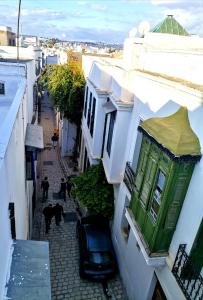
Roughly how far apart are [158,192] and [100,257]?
18.0ft

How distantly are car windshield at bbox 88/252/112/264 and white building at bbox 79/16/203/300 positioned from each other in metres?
0.64

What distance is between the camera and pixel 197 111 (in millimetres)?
6402

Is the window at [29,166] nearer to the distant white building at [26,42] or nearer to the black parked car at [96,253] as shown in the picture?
the black parked car at [96,253]

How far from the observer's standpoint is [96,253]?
11.3 meters

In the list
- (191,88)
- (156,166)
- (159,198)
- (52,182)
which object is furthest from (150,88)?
(52,182)

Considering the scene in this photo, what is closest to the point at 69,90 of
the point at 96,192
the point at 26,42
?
the point at 96,192

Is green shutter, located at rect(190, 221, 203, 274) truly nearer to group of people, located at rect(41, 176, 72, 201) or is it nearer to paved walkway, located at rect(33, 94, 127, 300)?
paved walkway, located at rect(33, 94, 127, 300)

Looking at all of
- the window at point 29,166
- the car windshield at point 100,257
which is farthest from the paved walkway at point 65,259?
the window at point 29,166

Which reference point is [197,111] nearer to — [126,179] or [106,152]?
[126,179]

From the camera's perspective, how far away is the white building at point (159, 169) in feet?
21.0

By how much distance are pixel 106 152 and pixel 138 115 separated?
3.71 m

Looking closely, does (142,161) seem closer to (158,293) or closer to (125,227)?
(158,293)

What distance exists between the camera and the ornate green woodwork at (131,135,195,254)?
6410mm

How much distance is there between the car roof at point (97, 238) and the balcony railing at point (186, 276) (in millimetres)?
5035
